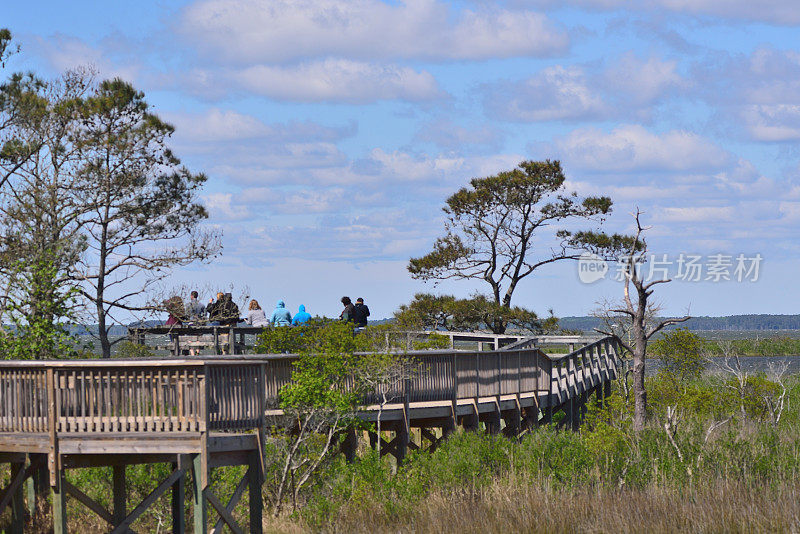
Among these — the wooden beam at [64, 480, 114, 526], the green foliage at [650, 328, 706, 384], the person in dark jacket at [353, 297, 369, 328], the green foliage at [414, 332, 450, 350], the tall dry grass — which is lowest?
the tall dry grass

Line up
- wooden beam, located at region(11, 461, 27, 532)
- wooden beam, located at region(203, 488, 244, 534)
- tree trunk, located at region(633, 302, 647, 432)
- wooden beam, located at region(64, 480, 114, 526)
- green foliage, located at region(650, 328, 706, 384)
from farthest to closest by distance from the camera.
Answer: green foliage, located at region(650, 328, 706, 384) → tree trunk, located at region(633, 302, 647, 432) → wooden beam, located at region(11, 461, 27, 532) → wooden beam, located at region(64, 480, 114, 526) → wooden beam, located at region(203, 488, 244, 534)

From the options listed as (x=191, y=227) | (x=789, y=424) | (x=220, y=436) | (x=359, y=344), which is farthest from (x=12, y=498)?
(x=789, y=424)

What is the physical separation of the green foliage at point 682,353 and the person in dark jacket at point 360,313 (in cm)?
1403

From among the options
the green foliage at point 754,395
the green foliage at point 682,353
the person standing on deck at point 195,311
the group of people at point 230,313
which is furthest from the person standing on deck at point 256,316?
the green foliage at point 682,353

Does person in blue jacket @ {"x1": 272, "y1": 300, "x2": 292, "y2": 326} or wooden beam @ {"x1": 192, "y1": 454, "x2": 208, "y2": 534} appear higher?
person in blue jacket @ {"x1": 272, "y1": 300, "x2": 292, "y2": 326}

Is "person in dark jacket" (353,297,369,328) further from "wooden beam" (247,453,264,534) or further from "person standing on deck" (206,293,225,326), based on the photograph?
"wooden beam" (247,453,264,534)

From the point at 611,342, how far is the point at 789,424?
779 cm

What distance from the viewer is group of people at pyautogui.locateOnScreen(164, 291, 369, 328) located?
77.1 ft

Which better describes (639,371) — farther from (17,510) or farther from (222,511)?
(17,510)

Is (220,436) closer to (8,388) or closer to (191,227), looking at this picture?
(8,388)

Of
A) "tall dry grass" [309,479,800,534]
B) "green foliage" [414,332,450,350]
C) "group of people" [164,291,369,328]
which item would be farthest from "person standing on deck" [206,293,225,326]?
"tall dry grass" [309,479,800,534]

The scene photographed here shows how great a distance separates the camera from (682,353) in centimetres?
3716

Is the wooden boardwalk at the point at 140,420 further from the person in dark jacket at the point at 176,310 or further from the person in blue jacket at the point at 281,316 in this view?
the person in dark jacket at the point at 176,310

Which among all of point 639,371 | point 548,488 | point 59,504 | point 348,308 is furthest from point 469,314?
point 59,504
